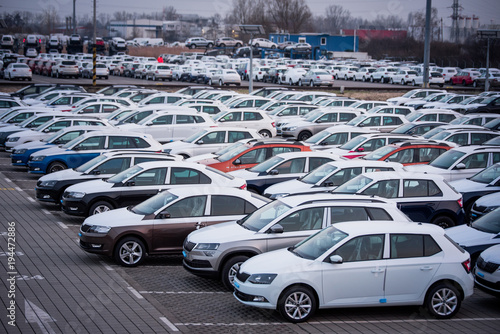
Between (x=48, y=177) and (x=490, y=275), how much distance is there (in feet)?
36.5

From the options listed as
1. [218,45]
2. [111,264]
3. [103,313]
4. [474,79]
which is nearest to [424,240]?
[103,313]

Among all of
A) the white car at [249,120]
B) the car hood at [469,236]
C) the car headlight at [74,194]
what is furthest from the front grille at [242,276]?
the white car at [249,120]

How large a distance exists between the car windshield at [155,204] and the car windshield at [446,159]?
29.1 ft

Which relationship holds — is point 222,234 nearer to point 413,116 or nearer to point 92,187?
point 92,187

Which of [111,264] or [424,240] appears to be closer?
[424,240]

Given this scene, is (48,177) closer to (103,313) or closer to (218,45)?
(103,313)

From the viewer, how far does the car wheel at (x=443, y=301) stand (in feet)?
31.7

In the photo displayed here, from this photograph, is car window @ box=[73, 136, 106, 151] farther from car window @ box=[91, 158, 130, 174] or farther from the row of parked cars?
car window @ box=[91, 158, 130, 174]

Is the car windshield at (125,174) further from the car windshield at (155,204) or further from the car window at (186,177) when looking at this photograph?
the car windshield at (155,204)

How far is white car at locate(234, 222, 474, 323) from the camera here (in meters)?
9.26

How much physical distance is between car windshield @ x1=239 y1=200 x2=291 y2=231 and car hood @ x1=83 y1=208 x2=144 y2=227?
2.11 meters

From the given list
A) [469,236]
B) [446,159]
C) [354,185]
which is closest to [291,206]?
[469,236]

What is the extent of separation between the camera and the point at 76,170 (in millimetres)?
16859

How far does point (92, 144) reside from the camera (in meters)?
19.3
